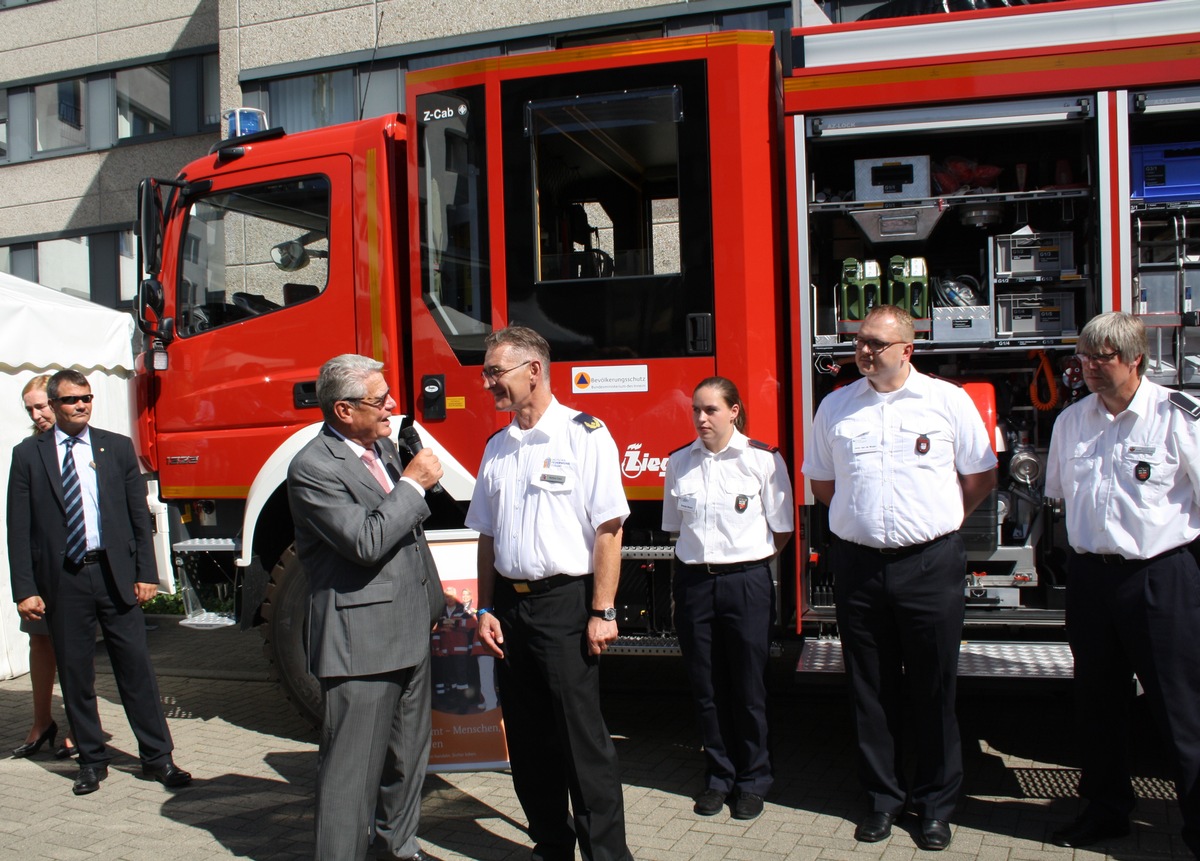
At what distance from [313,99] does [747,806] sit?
10.6m

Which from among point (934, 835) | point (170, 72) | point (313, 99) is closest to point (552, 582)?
point (934, 835)

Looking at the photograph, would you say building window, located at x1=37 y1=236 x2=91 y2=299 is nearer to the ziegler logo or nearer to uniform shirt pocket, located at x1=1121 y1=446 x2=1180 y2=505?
the ziegler logo

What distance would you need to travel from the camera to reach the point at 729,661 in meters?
4.05

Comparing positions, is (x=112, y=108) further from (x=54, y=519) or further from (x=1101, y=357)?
(x=1101, y=357)

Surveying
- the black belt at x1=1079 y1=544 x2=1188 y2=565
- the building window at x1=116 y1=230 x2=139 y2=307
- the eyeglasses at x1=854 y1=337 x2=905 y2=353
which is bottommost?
the black belt at x1=1079 y1=544 x2=1188 y2=565

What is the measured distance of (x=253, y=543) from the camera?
4961 millimetres

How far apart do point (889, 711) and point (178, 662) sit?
5.06m

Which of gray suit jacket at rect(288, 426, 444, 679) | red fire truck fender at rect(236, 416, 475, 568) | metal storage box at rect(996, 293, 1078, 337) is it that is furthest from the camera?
red fire truck fender at rect(236, 416, 475, 568)

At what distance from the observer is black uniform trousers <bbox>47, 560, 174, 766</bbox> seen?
4.59 meters

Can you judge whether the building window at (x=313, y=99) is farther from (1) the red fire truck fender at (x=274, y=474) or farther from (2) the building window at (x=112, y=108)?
(1) the red fire truck fender at (x=274, y=474)

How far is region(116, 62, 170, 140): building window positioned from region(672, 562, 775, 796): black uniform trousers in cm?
1361

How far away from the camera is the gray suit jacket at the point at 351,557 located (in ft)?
10.4

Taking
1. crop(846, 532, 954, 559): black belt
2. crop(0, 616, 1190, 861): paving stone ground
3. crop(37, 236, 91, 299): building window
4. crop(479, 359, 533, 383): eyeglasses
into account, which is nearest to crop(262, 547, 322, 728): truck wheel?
crop(0, 616, 1190, 861): paving stone ground

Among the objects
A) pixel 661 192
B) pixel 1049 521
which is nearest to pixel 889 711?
pixel 1049 521
